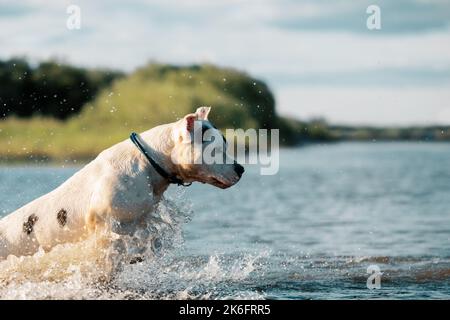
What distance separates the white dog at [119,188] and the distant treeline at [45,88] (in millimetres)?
19615

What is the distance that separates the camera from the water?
25.8 feet

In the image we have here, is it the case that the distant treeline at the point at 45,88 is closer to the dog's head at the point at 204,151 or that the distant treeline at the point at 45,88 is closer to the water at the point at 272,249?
the water at the point at 272,249

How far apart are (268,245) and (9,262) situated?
4549mm

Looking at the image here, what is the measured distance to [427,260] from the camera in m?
10.4

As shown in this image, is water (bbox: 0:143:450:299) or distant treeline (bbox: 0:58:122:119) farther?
distant treeline (bbox: 0:58:122:119)

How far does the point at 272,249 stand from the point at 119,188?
421 centimetres

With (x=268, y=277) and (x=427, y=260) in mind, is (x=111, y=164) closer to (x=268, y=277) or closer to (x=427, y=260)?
(x=268, y=277)

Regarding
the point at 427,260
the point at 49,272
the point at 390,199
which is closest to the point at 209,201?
the point at 390,199

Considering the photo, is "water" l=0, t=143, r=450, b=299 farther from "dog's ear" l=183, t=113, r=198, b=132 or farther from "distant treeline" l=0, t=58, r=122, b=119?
"distant treeline" l=0, t=58, r=122, b=119

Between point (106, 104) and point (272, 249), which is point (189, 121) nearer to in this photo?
point (272, 249)

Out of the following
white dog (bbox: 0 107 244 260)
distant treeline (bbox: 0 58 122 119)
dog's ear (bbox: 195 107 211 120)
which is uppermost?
distant treeline (bbox: 0 58 122 119)

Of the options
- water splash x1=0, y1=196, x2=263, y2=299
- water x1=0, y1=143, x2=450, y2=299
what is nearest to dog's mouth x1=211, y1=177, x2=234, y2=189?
water splash x1=0, y1=196, x2=263, y2=299

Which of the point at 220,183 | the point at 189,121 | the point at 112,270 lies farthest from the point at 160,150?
the point at 112,270

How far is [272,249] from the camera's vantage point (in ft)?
36.6
